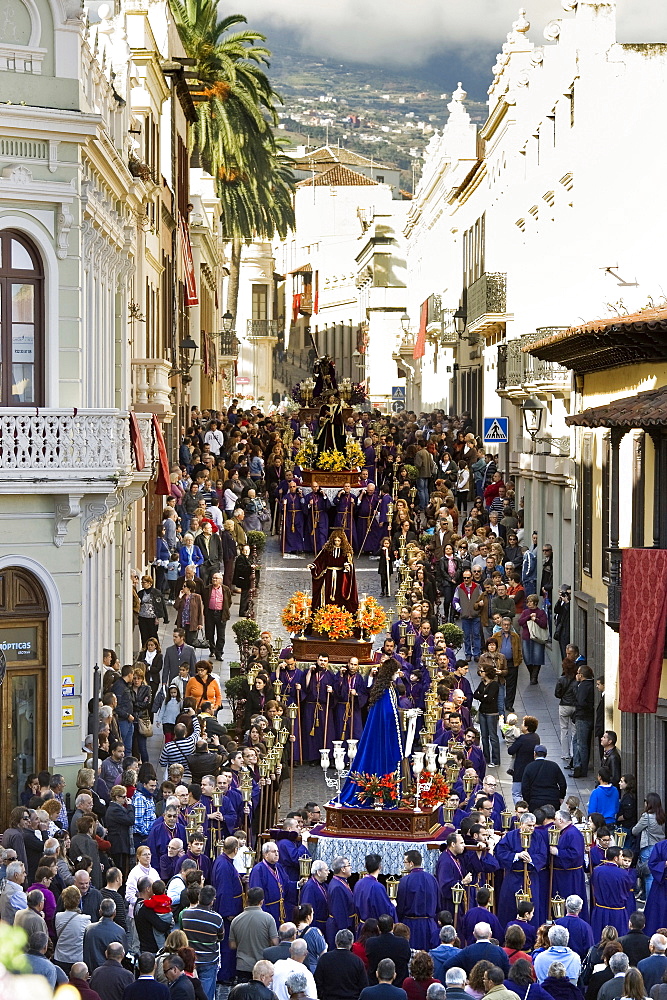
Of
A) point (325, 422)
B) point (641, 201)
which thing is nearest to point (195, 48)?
point (325, 422)

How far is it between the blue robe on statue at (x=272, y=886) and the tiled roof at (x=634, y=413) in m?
7.81

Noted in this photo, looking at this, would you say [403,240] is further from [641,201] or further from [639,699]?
[639,699]

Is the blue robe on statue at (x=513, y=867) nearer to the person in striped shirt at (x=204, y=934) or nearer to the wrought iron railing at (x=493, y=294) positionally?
the person in striped shirt at (x=204, y=934)

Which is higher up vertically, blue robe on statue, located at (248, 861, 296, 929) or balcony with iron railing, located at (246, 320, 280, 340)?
balcony with iron railing, located at (246, 320, 280, 340)

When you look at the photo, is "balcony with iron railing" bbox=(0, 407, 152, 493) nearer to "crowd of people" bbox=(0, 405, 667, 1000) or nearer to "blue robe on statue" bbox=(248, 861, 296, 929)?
"crowd of people" bbox=(0, 405, 667, 1000)

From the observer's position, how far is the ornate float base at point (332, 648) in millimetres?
26172

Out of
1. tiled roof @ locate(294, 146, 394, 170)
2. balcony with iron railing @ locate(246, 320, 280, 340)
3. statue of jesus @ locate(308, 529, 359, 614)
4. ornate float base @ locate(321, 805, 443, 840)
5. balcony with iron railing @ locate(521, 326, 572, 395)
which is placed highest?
tiled roof @ locate(294, 146, 394, 170)

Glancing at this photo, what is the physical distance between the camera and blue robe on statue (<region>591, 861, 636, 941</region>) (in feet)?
54.8

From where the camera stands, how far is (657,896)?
17359 mm

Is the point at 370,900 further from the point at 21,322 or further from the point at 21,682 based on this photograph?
the point at 21,322

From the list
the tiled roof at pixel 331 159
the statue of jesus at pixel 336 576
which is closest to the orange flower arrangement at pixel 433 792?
the statue of jesus at pixel 336 576

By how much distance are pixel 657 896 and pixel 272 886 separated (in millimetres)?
3997

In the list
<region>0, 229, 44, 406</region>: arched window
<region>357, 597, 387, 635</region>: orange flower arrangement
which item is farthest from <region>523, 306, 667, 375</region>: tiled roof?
<region>0, 229, 44, 406</region>: arched window

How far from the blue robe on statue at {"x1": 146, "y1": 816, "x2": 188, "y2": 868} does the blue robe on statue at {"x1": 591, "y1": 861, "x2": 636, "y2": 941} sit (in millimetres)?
4126
